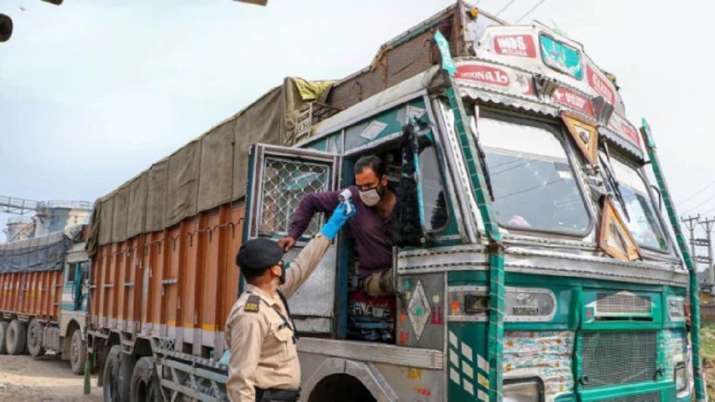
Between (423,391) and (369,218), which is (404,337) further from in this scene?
(369,218)

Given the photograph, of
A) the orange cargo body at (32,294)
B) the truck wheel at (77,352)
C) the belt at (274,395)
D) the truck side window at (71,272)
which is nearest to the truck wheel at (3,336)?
the orange cargo body at (32,294)

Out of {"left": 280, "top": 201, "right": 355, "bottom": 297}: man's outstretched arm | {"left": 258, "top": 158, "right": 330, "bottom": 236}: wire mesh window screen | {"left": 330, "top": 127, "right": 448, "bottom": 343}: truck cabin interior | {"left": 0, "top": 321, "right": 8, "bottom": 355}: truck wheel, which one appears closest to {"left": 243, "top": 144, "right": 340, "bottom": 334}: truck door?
{"left": 258, "top": 158, "right": 330, "bottom": 236}: wire mesh window screen

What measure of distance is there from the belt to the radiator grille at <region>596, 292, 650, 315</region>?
1670 millimetres

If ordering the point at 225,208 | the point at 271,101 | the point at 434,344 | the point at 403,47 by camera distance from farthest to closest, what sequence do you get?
the point at 225,208
the point at 271,101
the point at 403,47
the point at 434,344

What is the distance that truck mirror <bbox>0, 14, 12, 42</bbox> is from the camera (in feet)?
11.0

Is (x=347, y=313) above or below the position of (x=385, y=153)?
below

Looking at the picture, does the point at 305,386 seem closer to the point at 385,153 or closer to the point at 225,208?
the point at 385,153

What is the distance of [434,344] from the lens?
309 centimetres

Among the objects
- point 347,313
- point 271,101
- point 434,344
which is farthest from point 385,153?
point 271,101

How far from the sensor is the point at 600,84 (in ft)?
14.9

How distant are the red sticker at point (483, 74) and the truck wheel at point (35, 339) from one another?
53.0ft

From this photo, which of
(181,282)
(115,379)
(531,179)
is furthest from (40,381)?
(531,179)

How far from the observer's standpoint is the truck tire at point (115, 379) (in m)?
7.66

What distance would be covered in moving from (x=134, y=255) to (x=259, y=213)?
17.4ft
